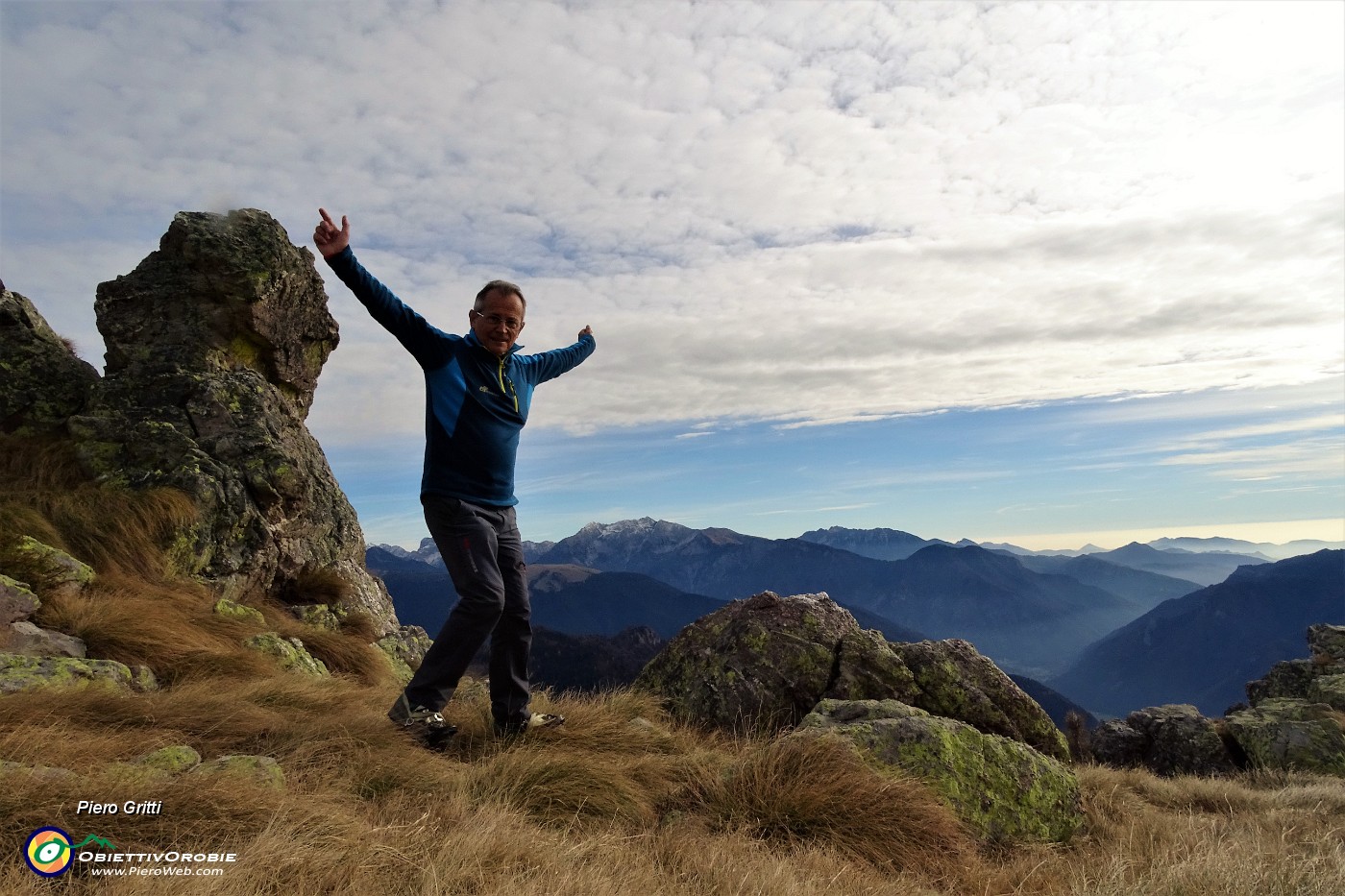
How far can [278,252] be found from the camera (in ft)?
51.2

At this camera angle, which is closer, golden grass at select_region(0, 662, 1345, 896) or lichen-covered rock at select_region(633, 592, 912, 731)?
golden grass at select_region(0, 662, 1345, 896)

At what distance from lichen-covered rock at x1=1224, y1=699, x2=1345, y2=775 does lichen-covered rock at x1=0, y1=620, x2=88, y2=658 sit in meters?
23.2

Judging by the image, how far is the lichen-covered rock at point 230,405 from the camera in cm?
1212

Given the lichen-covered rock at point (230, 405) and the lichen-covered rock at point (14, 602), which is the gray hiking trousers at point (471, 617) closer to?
the lichen-covered rock at point (14, 602)

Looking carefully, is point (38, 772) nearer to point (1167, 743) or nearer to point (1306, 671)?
point (1167, 743)

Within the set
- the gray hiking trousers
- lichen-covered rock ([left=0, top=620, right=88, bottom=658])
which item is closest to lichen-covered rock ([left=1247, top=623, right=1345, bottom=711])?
the gray hiking trousers

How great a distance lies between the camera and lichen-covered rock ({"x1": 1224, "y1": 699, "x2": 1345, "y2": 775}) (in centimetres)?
1656

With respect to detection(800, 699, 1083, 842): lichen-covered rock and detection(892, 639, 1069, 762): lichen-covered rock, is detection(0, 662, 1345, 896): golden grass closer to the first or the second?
detection(800, 699, 1083, 842): lichen-covered rock

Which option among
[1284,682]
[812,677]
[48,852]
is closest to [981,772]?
[812,677]

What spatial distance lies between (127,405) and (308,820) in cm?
1349

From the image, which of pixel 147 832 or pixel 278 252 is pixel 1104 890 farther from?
pixel 278 252

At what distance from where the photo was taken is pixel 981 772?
6.28 metres

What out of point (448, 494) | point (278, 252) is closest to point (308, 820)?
point (448, 494)

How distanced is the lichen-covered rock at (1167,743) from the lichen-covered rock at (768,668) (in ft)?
44.2
